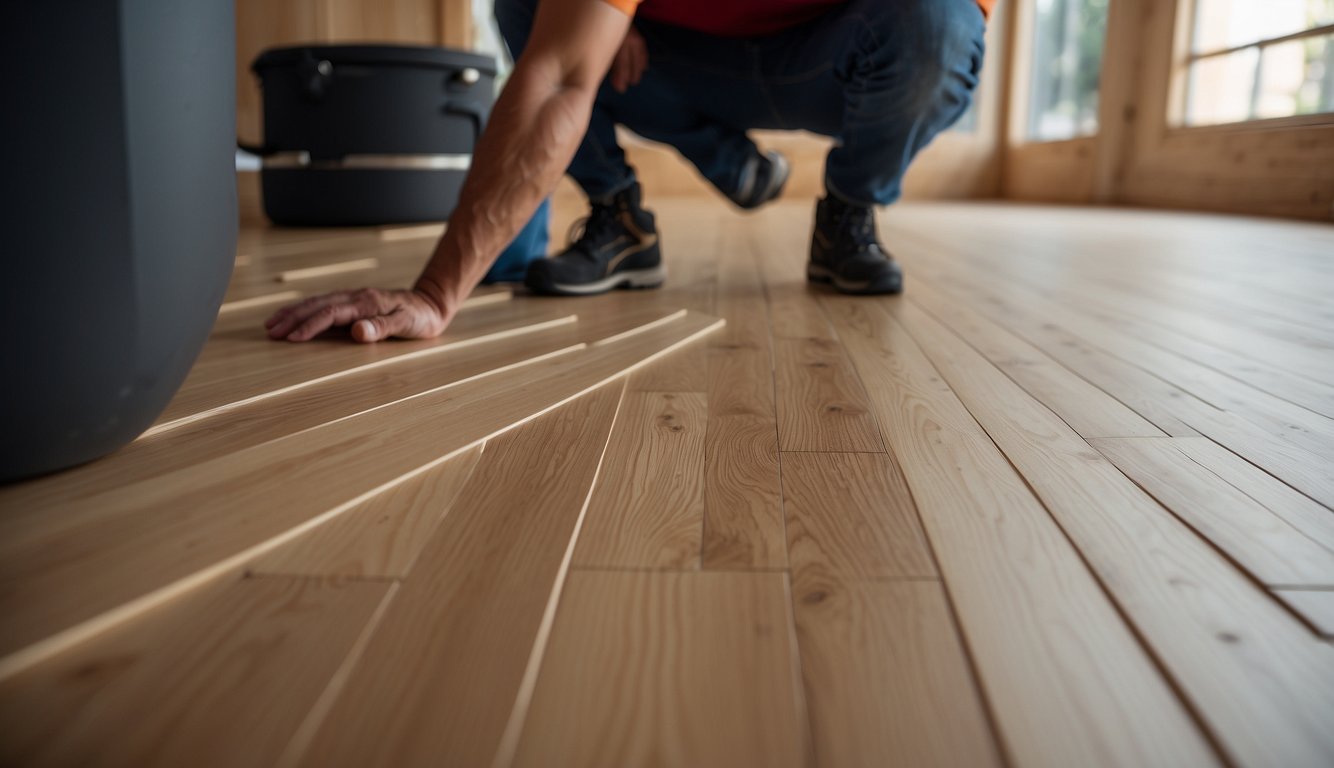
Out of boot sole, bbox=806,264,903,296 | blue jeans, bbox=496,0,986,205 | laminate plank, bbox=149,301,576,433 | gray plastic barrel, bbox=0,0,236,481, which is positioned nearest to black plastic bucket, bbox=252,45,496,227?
blue jeans, bbox=496,0,986,205

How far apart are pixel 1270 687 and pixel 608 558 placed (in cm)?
35

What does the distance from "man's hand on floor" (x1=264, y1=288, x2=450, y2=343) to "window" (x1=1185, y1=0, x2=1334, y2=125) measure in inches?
157

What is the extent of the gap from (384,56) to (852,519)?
9.46 feet

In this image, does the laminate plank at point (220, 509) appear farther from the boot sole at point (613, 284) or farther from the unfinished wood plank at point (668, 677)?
the boot sole at point (613, 284)

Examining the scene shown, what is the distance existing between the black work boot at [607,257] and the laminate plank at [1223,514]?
3.40ft

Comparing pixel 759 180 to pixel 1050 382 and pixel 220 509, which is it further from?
pixel 220 509

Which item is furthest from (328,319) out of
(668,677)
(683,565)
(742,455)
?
(668,677)

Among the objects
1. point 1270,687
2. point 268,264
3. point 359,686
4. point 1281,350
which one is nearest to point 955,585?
point 1270,687

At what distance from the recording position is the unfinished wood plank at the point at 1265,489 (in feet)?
2.20

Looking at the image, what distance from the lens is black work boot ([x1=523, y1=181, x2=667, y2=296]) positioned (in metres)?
1.73

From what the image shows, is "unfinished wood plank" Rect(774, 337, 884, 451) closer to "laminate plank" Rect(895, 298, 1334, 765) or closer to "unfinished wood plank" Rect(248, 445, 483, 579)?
"laminate plank" Rect(895, 298, 1334, 765)

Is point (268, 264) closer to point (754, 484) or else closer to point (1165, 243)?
point (754, 484)

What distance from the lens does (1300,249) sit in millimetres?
2686

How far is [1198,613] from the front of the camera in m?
0.55
